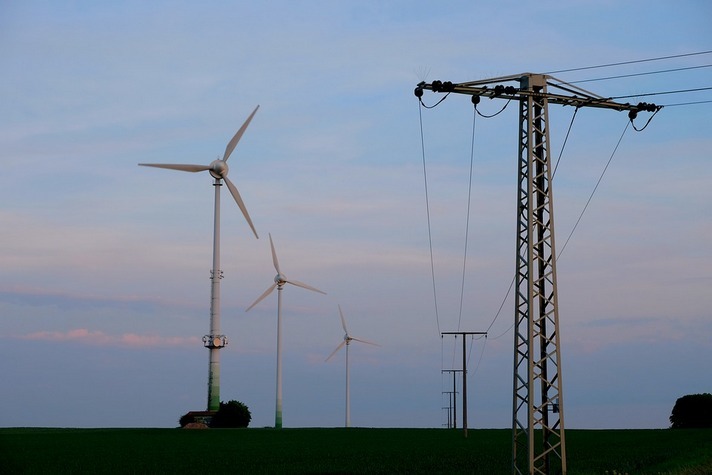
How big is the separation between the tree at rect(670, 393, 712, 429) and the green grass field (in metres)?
40.3

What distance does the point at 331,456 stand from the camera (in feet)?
218

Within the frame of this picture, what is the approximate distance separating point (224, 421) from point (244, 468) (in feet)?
240

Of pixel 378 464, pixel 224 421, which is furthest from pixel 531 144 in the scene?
pixel 224 421

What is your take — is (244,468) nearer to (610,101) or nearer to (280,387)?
(610,101)

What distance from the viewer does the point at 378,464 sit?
57.3 m

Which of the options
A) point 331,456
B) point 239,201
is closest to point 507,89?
point 331,456

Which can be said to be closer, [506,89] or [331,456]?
[506,89]

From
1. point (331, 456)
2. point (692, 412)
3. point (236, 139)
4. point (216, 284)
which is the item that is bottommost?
point (331, 456)

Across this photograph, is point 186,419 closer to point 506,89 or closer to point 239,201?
point 239,201

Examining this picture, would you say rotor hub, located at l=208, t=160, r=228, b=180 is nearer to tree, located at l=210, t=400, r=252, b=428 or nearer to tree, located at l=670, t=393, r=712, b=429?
tree, located at l=210, t=400, r=252, b=428

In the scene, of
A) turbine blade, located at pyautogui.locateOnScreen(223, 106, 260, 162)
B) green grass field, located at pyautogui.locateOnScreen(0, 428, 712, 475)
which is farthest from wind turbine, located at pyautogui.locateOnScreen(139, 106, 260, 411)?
green grass field, located at pyautogui.locateOnScreen(0, 428, 712, 475)

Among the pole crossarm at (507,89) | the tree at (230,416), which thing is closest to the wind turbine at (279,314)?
the tree at (230,416)

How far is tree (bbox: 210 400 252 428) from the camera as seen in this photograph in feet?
413

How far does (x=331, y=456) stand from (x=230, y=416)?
6261cm
